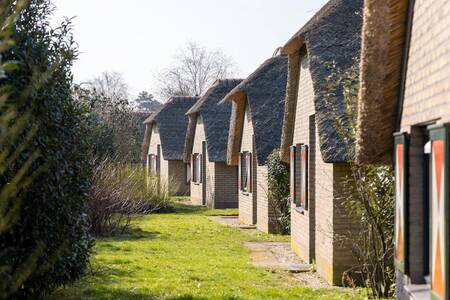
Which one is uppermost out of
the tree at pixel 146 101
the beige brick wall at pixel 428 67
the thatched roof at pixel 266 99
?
the tree at pixel 146 101

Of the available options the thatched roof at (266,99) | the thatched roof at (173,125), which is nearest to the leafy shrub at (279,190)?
the thatched roof at (266,99)

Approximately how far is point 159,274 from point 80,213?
351 cm

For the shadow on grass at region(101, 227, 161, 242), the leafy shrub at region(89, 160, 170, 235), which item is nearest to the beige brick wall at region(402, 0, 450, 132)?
the leafy shrub at region(89, 160, 170, 235)

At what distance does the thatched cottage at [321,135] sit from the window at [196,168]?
16708 mm

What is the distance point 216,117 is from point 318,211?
19069 millimetres

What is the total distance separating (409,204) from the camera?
620 centimetres

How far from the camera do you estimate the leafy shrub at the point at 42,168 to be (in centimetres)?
739

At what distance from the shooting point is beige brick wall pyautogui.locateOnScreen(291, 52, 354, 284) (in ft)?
36.9

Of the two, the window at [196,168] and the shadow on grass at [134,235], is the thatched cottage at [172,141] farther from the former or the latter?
the shadow on grass at [134,235]

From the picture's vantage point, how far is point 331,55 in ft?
40.5

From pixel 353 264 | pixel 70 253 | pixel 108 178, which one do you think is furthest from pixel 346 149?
pixel 108 178

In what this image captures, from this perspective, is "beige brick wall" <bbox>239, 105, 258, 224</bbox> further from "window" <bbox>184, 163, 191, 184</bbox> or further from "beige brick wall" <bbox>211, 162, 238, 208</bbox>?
"window" <bbox>184, 163, 191, 184</bbox>

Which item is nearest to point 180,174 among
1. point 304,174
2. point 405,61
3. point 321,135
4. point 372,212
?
point 304,174

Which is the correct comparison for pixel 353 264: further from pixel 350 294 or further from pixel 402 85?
pixel 402 85
